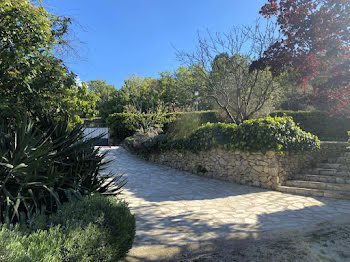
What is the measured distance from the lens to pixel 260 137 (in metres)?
6.97

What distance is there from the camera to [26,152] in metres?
3.05

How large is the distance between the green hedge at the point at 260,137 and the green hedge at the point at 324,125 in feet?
15.4

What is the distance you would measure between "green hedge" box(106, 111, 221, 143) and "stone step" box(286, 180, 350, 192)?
A: 5914mm

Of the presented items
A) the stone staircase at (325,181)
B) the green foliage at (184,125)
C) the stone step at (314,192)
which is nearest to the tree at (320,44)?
the stone step at (314,192)

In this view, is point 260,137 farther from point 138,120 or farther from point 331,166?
point 138,120

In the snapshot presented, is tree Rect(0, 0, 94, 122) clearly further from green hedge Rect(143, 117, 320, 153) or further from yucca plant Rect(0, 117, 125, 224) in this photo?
green hedge Rect(143, 117, 320, 153)

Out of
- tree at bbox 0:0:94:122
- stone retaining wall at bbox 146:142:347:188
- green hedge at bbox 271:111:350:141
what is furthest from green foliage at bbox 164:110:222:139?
tree at bbox 0:0:94:122

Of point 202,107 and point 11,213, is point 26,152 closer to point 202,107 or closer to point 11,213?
point 11,213

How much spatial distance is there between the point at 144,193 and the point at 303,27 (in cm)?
514

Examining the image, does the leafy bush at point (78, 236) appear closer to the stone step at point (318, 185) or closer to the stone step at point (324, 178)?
the stone step at point (318, 185)

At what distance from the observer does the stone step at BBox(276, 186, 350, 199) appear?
5834 millimetres

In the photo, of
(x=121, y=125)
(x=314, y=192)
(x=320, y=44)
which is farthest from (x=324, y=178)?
(x=121, y=125)

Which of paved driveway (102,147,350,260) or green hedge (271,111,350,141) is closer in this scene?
paved driveway (102,147,350,260)

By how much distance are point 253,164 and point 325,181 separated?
2035 millimetres
